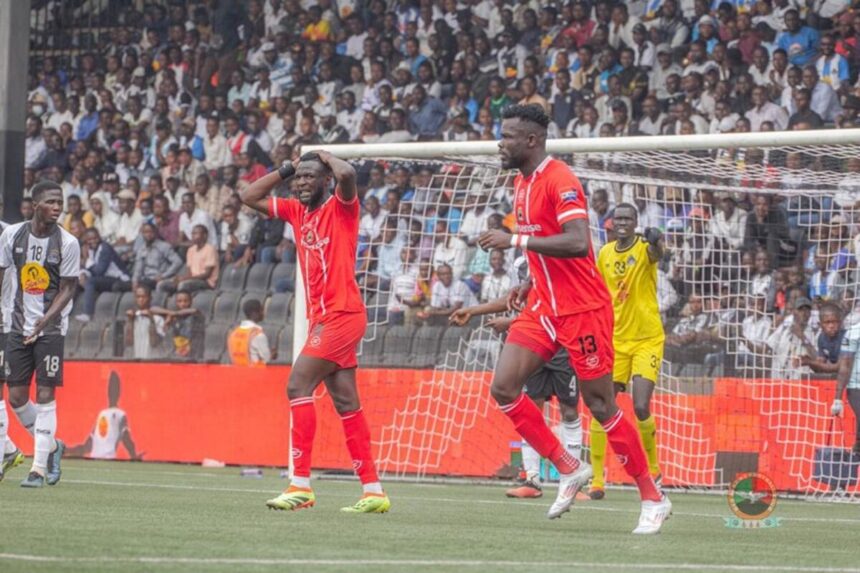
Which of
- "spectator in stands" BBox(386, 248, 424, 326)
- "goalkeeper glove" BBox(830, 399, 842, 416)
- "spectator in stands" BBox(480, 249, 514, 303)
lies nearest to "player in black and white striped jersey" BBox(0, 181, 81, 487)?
"spectator in stands" BBox(386, 248, 424, 326)

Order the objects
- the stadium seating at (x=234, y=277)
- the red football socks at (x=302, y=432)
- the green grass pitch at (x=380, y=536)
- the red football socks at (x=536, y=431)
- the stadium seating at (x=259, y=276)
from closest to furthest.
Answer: the green grass pitch at (x=380, y=536), the red football socks at (x=536, y=431), the red football socks at (x=302, y=432), the stadium seating at (x=259, y=276), the stadium seating at (x=234, y=277)

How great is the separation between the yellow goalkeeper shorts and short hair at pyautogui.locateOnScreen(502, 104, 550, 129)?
12.3ft

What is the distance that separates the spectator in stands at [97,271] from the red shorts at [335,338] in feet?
37.5

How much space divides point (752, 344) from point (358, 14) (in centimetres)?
1079

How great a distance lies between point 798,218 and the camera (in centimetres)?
1582

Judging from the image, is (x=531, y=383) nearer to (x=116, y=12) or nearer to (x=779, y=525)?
(x=779, y=525)

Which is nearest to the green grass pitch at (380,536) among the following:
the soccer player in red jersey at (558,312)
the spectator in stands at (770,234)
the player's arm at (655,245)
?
Answer: the soccer player in red jersey at (558,312)

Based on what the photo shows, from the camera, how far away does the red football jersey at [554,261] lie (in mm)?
8898

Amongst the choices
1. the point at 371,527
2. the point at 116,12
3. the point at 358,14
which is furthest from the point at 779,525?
the point at 116,12

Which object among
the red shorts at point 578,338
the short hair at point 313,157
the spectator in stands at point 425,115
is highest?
the spectator in stands at point 425,115

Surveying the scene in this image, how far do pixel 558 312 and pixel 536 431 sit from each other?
0.80 metres

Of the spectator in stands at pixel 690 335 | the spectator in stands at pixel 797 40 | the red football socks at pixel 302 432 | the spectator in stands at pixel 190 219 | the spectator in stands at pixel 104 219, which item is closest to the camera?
the red football socks at pixel 302 432

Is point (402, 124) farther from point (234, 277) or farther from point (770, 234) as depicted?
point (770, 234)

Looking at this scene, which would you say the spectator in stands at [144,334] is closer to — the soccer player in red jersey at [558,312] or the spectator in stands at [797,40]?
the spectator in stands at [797,40]
